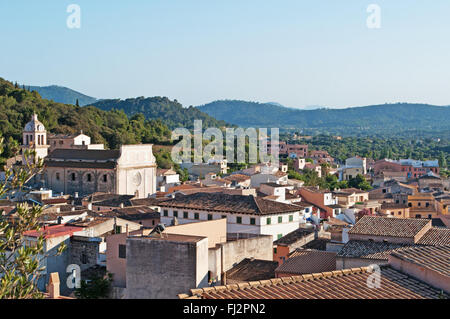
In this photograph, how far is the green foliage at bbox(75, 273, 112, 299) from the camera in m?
15.1

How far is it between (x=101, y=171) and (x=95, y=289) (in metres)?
30.7

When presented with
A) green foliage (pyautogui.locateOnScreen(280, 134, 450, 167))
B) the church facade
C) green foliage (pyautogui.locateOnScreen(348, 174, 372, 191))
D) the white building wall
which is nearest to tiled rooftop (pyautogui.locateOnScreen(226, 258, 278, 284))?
the white building wall

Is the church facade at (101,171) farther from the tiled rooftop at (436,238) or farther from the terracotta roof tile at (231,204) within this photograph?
the tiled rooftop at (436,238)

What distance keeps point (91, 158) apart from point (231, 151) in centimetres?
3679

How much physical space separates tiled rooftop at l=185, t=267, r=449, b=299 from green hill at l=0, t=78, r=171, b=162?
49.1 metres

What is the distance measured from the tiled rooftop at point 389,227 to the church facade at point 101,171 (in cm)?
2861

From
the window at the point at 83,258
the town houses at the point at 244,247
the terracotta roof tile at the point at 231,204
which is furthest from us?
the terracotta roof tile at the point at 231,204

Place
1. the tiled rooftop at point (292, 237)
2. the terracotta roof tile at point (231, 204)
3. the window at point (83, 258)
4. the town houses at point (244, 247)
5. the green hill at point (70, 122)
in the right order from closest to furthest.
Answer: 1. the town houses at point (244, 247)
2. the window at point (83, 258)
3. the tiled rooftop at point (292, 237)
4. the terracotta roof tile at point (231, 204)
5. the green hill at point (70, 122)

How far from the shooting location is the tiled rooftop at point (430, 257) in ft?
33.4

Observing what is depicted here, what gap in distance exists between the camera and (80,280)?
16.4 metres

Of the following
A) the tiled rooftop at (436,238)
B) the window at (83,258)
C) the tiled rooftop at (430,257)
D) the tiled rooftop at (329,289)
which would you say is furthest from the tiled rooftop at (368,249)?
the window at (83,258)

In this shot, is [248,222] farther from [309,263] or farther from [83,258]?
[309,263]

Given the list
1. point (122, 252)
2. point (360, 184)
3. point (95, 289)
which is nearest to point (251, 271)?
point (122, 252)

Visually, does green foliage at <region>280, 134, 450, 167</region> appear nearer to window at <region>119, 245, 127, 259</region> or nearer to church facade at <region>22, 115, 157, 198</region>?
church facade at <region>22, 115, 157, 198</region>
